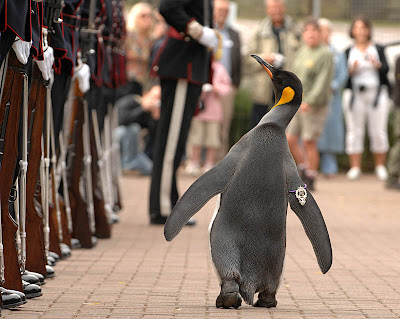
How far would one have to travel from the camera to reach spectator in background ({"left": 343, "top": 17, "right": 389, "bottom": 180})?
15398 millimetres

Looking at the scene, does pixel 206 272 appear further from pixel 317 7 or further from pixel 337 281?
pixel 317 7

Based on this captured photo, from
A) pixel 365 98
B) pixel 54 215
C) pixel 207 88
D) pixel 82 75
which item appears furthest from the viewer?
pixel 365 98

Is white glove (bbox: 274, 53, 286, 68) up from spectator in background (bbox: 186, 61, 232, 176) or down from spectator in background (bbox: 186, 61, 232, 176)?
up

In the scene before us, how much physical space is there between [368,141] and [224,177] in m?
12.6

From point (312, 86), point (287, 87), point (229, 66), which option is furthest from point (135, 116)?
point (287, 87)

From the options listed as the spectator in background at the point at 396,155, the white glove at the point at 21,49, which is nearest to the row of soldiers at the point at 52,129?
the white glove at the point at 21,49

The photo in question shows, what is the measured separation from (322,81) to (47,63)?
925 centimetres

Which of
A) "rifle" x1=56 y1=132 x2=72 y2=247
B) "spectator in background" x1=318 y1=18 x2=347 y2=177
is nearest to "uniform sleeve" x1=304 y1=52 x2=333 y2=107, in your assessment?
"spectator in background" x1=318 y1=18 x2=347 y2=177

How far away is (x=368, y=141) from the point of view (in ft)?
56.9

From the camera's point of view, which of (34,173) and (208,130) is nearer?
(34,173)

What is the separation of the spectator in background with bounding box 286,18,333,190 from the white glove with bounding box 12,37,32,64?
9787 millimetres

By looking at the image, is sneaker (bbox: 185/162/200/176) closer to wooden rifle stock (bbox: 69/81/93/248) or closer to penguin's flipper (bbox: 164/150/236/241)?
wooden rifle stock (bbox: 69/81/93/248)

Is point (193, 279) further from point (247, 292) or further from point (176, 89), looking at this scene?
point (176, 89)

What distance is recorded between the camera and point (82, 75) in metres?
7.11
